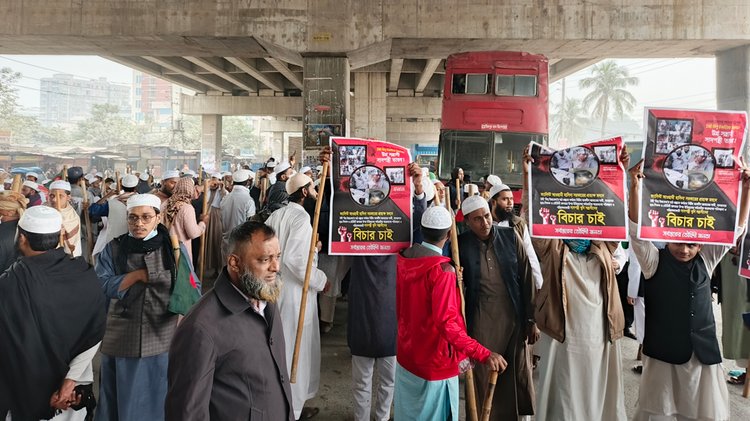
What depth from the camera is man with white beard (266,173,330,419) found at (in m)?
3.91

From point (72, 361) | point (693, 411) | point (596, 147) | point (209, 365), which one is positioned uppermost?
point (596, 147)

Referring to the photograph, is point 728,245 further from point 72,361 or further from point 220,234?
point 220,234

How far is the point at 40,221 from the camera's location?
8.18 ft

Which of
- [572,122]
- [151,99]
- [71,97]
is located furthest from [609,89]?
[71,97]

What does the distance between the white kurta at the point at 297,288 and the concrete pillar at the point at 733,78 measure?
13755mm

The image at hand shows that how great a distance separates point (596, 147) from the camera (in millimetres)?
3457

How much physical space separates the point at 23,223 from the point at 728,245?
4.28m

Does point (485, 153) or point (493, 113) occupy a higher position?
point (493, 113)

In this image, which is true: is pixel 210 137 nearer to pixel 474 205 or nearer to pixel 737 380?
pixel 474 205

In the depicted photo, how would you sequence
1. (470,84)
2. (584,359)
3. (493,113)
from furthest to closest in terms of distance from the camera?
(470,84) < (493,113) < (584,359)

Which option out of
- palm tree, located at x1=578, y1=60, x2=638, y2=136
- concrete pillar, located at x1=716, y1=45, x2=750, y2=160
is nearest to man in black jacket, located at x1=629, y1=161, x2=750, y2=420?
concrete pillar, located at x1=716, y1=45, x2=750, y2=160

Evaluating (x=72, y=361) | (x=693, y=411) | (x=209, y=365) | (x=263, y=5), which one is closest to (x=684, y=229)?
(x=693, y=411)

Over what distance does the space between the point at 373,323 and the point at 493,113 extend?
7975 mm

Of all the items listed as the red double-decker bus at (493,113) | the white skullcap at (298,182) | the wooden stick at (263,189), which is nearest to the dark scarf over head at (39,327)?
the white skullcap at (298,182)
